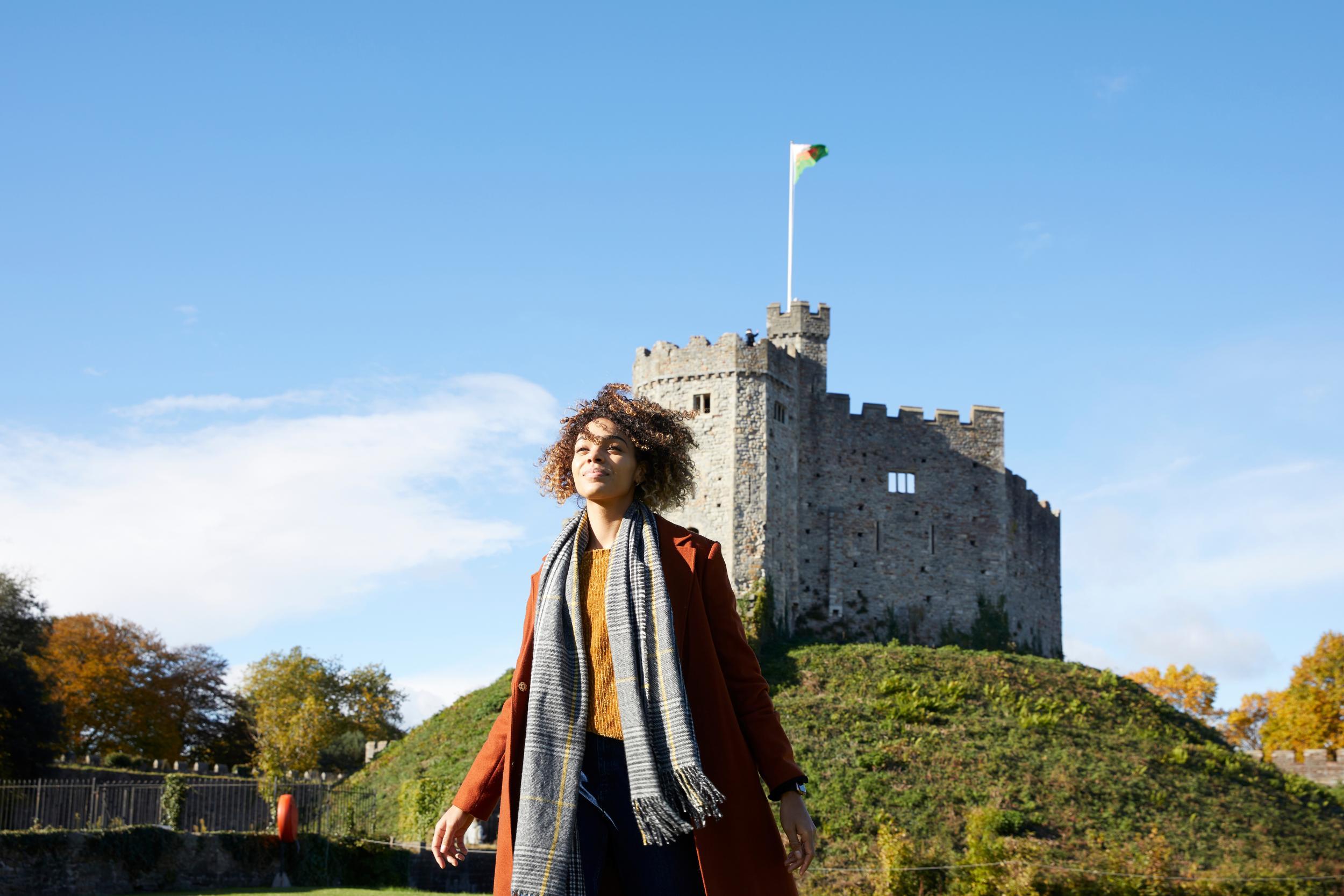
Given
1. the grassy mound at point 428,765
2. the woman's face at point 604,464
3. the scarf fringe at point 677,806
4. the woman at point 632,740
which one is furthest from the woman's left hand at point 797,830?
the grassy mound at point 428,765

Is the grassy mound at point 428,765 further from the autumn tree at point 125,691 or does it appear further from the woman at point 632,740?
the woman at point 632,740

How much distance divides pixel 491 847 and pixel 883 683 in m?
12.1

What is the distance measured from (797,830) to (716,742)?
0.43 meters

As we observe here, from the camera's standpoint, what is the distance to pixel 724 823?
4465 millimetres

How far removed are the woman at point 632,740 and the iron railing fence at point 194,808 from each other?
15.9 meters

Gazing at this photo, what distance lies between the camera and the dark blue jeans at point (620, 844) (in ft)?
14.5

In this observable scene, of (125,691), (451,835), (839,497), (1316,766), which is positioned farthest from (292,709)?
(451,835)

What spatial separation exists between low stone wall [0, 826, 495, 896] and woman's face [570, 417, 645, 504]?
43.9 feet

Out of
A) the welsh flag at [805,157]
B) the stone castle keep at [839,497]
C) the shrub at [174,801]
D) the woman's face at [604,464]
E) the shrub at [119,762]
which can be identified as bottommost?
the shrub at [119,762]

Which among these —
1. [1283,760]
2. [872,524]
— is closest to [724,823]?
[872,524]

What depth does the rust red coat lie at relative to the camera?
14.6ft

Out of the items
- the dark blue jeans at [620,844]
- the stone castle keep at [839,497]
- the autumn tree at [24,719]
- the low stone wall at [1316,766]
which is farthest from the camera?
the low stone wall at [1316,766]

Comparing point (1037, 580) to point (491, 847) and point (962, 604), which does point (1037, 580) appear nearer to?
point (962, 604)

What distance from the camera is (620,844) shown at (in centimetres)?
448
